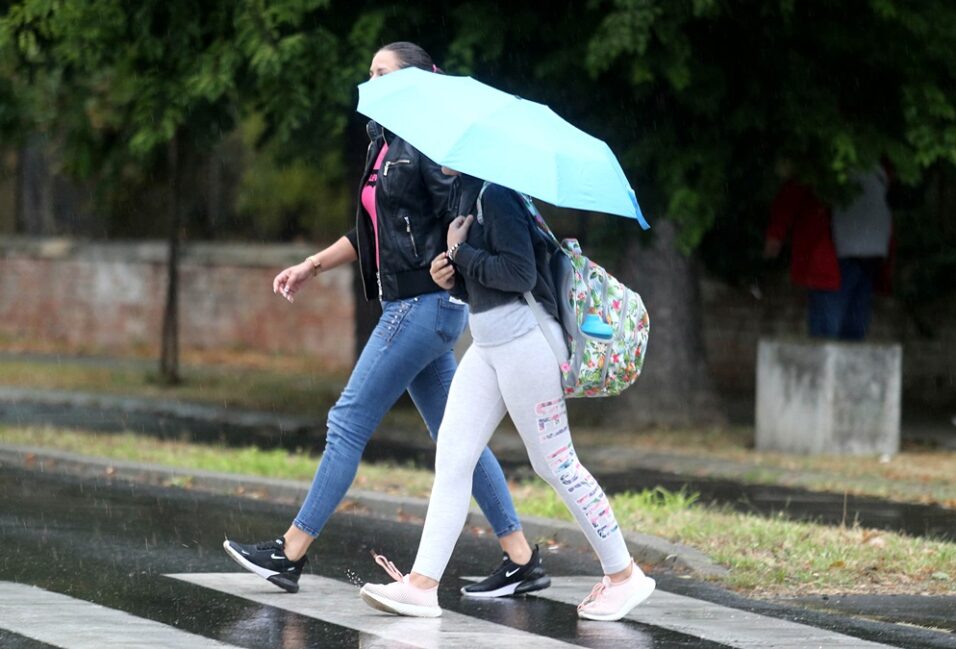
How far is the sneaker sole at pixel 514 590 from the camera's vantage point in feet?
22.6

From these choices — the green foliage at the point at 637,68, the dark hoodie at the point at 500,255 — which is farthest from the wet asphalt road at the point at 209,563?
the green foliage at the point at 637,68

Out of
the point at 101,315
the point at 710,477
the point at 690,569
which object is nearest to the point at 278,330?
the point at 101,315

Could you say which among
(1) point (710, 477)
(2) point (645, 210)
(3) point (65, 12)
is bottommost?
(1) point (710, 477)

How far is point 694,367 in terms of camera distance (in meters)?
14.8

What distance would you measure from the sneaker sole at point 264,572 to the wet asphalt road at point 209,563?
0.14m

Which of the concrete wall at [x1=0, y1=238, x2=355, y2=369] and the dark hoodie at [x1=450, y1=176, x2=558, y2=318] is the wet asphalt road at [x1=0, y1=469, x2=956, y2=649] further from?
the concrete wall at [x1=0, y1=238, x2=355, y2=369]

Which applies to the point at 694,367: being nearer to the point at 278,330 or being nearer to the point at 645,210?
the point at 645,210

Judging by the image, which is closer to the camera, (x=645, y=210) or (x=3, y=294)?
(x=645, y=210)

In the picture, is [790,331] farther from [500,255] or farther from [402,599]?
[500,255]

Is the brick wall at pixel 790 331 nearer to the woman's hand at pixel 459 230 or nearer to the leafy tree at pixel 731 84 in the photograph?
the leafy tree at pixel 731 84

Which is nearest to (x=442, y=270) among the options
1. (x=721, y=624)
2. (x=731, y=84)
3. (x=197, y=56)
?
(x=721, y=624)

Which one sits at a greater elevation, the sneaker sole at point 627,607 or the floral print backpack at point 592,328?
the floral print backpack at point 592,328

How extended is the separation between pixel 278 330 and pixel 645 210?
9.49m

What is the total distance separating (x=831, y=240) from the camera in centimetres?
1363
